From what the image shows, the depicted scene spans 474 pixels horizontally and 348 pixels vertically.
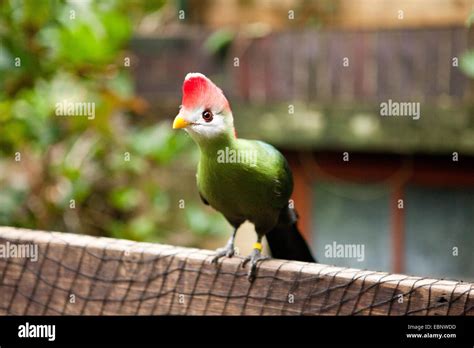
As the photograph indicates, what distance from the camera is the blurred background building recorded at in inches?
146

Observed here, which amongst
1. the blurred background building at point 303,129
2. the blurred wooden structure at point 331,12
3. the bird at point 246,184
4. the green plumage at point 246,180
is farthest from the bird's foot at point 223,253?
→ the blurred wooden structure at point 331,12

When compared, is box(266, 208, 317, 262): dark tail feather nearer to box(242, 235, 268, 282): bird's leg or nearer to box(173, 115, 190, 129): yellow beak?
box(242, 235, 268, 282): bird's leg

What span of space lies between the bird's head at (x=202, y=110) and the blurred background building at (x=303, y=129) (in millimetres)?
1776

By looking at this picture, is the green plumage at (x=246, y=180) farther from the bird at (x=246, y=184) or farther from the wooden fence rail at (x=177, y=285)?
the wooden fence rail at (x=177, y=285)

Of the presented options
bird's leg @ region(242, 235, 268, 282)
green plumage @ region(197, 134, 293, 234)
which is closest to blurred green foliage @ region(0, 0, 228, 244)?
green plumage @ region(197, 134, 293, 234)

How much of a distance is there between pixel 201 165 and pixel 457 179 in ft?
7.93

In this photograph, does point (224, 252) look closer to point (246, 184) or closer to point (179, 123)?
point (246, 184)

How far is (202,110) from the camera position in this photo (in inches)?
65.3

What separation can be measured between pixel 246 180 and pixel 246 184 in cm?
1

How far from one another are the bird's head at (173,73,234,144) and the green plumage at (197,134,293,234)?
0.44 feet

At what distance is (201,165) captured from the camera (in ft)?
6.48

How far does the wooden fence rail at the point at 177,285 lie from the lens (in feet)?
4.84

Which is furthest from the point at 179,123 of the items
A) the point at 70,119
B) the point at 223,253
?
the point at 70,119
